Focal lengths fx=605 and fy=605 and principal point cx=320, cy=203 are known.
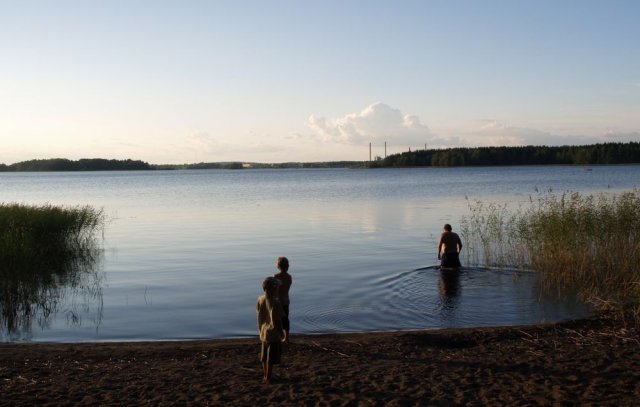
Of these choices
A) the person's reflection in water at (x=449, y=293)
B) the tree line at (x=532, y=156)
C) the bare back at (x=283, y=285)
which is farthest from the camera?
the tree line at (x=532, y=156)

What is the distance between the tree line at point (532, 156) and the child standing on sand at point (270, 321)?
16924 cm

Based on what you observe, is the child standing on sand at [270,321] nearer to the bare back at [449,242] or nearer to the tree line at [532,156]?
the bare back at [449,242]

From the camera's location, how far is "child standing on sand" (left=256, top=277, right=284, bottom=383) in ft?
28.6

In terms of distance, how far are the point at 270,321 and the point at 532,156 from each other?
183m

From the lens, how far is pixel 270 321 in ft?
28.8

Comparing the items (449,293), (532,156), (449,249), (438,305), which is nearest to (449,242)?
(449,249)

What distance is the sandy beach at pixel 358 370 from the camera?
26.7 ft

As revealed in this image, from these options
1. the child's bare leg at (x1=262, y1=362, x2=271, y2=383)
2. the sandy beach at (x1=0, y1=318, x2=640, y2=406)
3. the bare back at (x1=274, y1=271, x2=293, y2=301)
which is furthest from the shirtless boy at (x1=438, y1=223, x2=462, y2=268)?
the child's bare leg at (x1=262, y1=362, x2=271, y2=383)

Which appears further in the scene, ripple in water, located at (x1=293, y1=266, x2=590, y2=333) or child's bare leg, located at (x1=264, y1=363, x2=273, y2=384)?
ripple in water, located at (x1=293, y1=266, x2=590, y2=333)

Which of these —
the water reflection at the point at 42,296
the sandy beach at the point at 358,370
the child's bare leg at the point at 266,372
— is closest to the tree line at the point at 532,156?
the water reflection at the point at 42,296

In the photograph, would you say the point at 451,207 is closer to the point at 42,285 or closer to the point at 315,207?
the point at 315,207

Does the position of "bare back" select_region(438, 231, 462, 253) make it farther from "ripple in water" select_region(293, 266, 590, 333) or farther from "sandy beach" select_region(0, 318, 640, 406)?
"sandy beach" select_region(0, 318, 640, 406)

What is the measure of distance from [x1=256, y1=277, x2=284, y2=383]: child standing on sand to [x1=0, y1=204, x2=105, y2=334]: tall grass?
26.9 feet

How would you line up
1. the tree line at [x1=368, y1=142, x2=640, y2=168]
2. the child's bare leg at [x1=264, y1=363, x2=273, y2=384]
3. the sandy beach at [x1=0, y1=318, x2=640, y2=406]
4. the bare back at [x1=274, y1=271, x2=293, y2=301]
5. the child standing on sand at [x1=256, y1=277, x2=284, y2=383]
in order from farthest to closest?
the tree line at [x1=368, y1=142, x2=640, y2=168] < the bare back at [x1=274, y1=271, x2=293, y2=301] < the child's bare leg at [x1=264, y1=363, x2=273, y2=384] < the child standing on sand at [x1=256, y1=277, x2=284, y2=383] < the sandy beach at [x1=0, y1=318, x2=640, y2=406]
